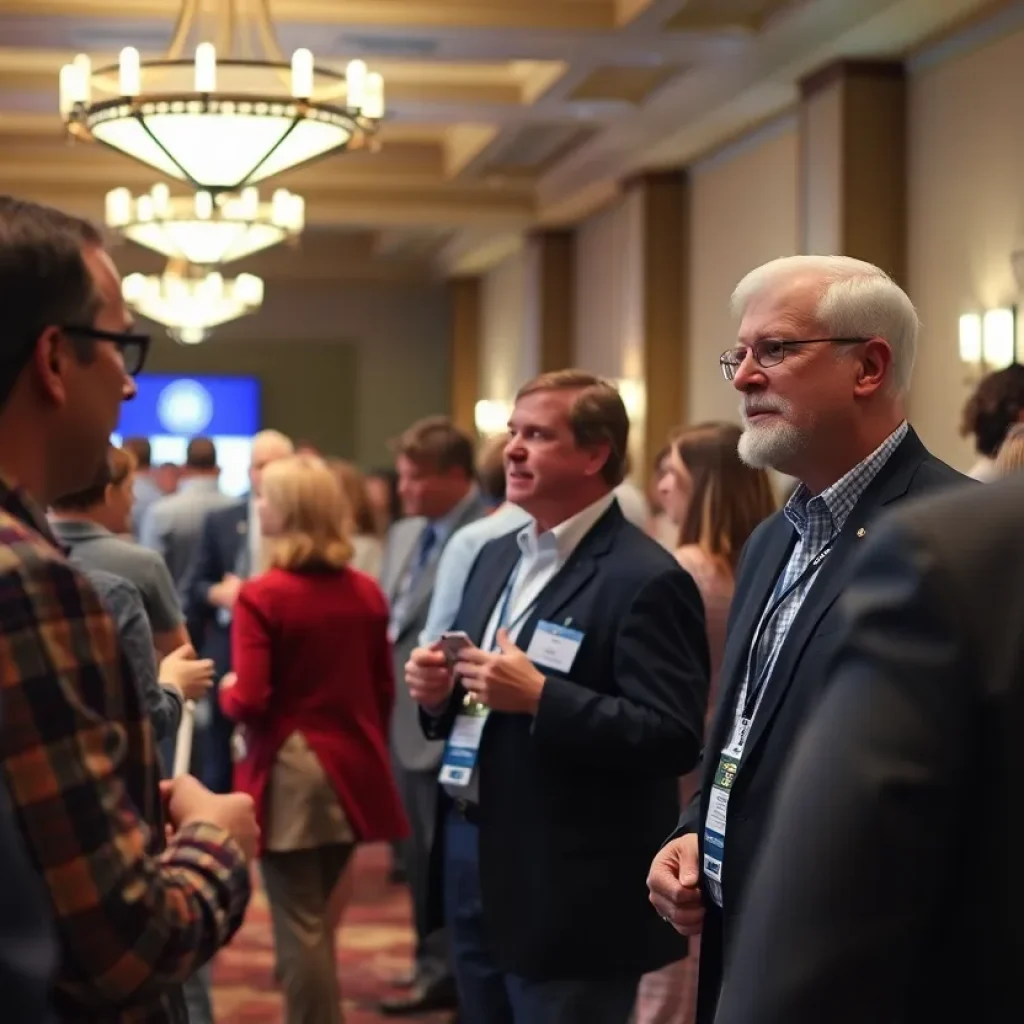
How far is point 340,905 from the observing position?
4.72 metres

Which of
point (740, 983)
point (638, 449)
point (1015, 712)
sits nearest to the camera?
point (1015, 712)

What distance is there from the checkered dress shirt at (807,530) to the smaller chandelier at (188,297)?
36.2 feet

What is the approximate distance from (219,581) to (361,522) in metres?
0.70

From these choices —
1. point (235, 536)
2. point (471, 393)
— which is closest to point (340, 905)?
point (235, 536)

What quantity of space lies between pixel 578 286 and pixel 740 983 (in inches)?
564

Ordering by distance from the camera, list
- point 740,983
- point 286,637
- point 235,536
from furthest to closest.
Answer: point 235,536, point 286,637, point 740,983

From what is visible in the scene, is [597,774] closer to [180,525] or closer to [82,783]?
[82,783]

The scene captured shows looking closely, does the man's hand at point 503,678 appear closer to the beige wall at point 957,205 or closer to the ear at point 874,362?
the ear at point 874,362

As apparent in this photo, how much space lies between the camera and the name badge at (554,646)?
3260 millimetres

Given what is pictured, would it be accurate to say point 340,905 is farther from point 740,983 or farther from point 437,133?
point 437,133

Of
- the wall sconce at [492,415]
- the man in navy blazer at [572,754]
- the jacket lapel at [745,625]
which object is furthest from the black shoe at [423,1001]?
the wall sconce at [492,415]

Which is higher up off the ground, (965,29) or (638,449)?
(965,29)

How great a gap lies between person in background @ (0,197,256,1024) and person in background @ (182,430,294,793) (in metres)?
5.32

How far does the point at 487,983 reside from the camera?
137 inches
